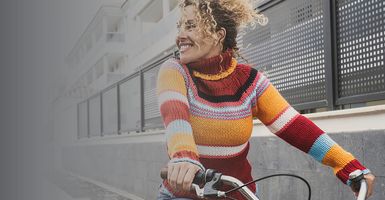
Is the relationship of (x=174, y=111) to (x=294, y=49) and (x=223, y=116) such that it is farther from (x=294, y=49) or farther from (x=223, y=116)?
(x=294, y=49)

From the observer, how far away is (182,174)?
1541mm

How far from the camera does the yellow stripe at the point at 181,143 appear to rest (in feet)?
5.43

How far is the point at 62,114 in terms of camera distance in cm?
2411

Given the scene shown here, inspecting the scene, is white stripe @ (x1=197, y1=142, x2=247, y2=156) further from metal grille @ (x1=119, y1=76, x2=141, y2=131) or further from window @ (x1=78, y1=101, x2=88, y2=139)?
window @ (x1=78, y1=101, x2=88, y2=139)

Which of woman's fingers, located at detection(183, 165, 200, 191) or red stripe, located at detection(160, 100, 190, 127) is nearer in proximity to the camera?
woman's fingers, located at detection(183, 165, 200, 191)

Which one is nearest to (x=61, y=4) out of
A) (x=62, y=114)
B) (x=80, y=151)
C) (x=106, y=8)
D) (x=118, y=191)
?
(x=118, y=191)

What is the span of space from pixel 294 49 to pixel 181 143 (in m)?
3.20

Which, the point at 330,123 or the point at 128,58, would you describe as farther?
the point at 128,58

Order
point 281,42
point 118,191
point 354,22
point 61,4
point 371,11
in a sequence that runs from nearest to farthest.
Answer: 1. point 371,11
2. point 354,22
3. point 281,42
4. point 61,4
5. point 118,191

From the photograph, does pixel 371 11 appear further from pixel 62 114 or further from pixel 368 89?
pixel 62 114

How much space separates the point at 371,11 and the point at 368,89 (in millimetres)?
502

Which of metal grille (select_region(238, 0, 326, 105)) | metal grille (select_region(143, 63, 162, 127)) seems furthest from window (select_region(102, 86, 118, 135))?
metal grille (select_region(238, 0, 326, 105))

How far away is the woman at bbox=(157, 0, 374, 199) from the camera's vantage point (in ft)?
5.78

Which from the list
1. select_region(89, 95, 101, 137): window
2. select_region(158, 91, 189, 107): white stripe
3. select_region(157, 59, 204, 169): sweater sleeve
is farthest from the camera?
select_region(89, 95, 101, 137): window
